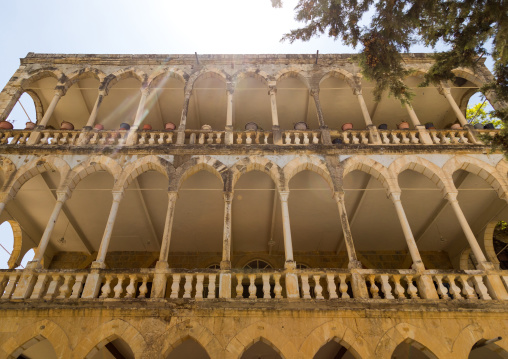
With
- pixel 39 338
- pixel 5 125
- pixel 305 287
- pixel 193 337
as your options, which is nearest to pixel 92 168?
pixel 5 125

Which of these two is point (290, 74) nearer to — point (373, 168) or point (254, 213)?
point (373, 168)

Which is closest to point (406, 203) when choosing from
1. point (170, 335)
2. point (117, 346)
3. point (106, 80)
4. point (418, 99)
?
point (418, 99)

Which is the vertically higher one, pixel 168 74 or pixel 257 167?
pixel 168 74

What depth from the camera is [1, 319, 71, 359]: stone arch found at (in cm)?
761

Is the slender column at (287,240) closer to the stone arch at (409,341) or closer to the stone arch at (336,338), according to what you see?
the stone arch at (336,338)

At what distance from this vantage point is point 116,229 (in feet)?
43.7

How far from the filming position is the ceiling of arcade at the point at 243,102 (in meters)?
13.4

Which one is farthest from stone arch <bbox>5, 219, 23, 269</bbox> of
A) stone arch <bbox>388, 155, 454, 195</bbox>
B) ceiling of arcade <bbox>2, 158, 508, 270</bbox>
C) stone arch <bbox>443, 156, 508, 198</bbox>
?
Result: stone arch <bbox>443, 156, 508, 198</bbox>

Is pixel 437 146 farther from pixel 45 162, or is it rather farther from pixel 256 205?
pixel 45 162

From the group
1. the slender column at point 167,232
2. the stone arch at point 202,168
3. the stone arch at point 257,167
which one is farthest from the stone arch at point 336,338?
the stone arch at point 202,168

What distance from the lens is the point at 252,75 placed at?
13.0 metres

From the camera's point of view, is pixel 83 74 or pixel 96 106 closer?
pixel 96 106

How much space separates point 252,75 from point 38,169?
7.49 metres

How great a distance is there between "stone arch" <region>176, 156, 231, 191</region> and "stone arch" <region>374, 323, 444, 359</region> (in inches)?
206
